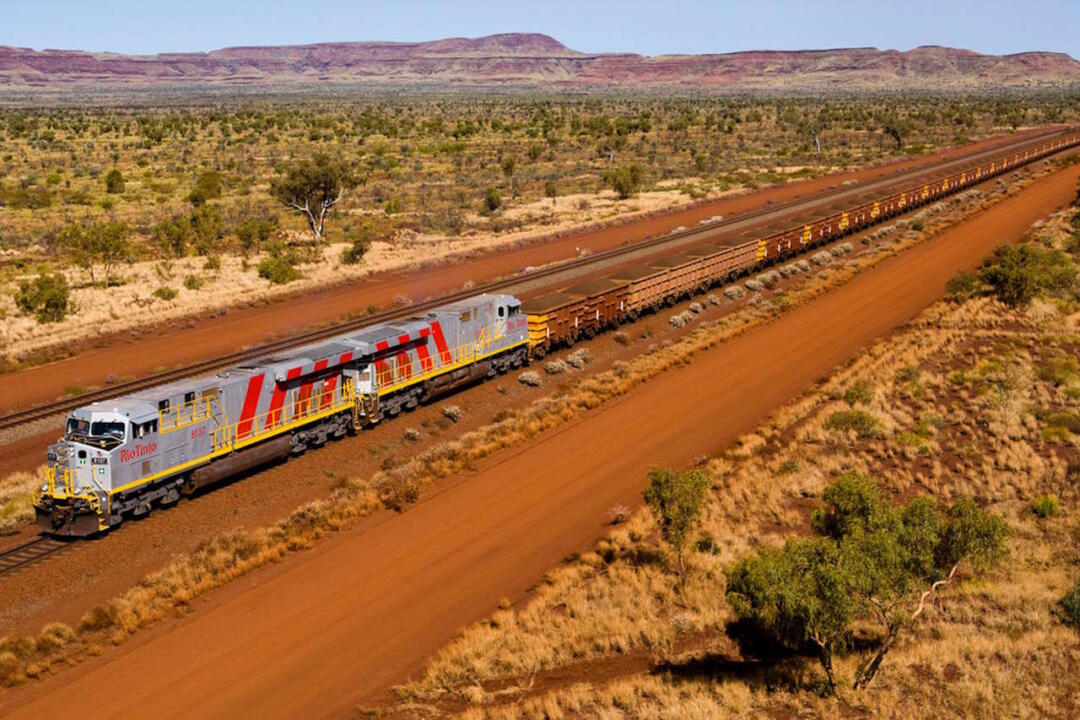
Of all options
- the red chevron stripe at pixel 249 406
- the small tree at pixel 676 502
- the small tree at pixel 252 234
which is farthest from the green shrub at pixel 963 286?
the small tree at pixel 252 234

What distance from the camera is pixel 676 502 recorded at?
77.7 ft

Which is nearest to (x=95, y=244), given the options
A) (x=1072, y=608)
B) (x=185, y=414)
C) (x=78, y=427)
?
(x=185, y=414)

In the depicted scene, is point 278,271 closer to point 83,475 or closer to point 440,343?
point 440,343

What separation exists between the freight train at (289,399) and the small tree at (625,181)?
149 ft

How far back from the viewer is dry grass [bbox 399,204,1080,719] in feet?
57.2

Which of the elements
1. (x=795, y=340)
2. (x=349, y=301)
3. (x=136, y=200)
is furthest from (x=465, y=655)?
(x=136, y=200)

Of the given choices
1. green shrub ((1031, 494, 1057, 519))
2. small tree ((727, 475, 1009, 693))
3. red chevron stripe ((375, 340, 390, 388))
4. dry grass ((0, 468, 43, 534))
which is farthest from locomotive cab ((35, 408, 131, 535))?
green shrub ((1031, 494, 1057, 519))

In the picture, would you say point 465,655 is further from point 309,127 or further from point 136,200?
point 309,127

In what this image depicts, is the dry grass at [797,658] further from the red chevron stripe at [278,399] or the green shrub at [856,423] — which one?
the red chevron stripe at [278,399]

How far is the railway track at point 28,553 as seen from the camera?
24297 mm

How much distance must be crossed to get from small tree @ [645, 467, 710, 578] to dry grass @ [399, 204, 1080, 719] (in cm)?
88

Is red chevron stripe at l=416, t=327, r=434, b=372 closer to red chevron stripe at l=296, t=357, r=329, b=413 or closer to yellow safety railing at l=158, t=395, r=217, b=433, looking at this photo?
red chevron stripe at l=296, t=357, r=329, b=413

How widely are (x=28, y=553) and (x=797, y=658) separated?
804 inches

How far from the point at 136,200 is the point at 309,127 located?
72.9m
